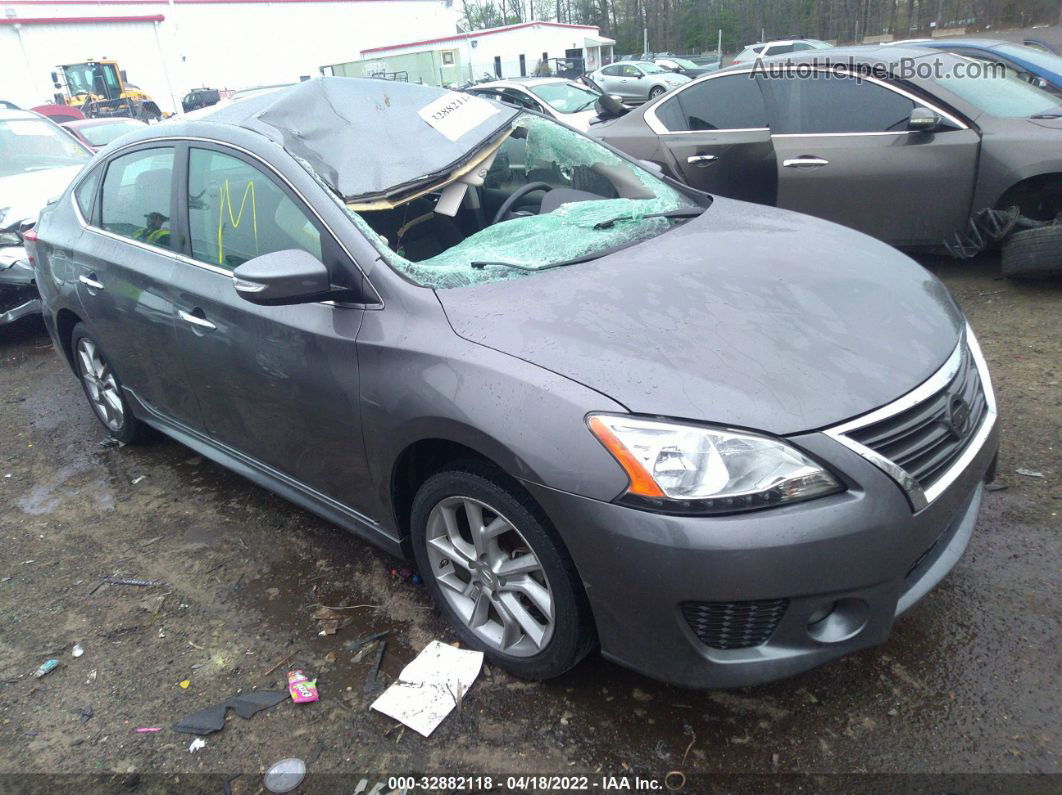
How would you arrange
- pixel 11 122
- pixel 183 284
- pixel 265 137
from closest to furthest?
pixel 265 137
pixel 183 284
pixel 11 122

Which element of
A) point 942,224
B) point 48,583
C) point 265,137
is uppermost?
point 265,137

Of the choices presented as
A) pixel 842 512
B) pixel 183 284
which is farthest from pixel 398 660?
pixel 183 284

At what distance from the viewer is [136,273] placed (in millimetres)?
3287

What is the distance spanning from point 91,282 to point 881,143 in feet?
15.8

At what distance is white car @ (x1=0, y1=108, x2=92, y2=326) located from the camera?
19.9 ft

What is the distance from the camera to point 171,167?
10.4 feet

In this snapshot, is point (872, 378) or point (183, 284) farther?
point (183, 284)

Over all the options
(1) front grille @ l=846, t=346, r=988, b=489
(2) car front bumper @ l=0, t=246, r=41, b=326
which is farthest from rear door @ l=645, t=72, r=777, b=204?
(2) car front bumper @ l=0, t=246, r=41, b=326

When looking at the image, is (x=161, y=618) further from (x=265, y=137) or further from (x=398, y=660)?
(x=265, y=137)

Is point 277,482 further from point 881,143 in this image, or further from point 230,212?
point 881,143

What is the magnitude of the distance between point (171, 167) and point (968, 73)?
5.06 m

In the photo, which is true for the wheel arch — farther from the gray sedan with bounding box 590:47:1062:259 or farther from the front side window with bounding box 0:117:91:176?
the front side window with bounding box 0:117:91:176

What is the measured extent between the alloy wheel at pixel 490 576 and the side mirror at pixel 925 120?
13.8 feet

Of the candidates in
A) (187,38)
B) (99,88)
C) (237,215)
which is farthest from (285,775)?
(187,38)
